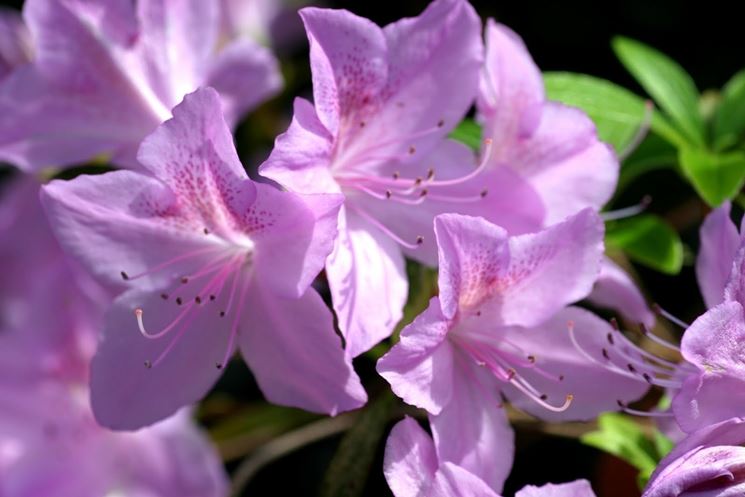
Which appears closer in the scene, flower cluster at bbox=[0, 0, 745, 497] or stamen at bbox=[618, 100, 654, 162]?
flower cluster at bbox=[0, 0, 745, 497]

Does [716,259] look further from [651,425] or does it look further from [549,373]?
[651,425]

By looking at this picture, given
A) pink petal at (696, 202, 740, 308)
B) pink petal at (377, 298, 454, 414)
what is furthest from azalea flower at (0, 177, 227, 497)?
pink petal at (696, 202, 740, 308)

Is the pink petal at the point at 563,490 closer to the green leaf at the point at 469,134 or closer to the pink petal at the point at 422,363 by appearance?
the pink petal at the point at 422,363

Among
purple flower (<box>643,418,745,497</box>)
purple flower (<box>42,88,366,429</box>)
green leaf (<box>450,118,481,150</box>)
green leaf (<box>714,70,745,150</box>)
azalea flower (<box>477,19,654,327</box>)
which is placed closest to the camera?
purple flower (<box>643,418,745,497</box>)

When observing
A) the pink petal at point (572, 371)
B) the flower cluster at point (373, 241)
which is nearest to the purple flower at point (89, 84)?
the flower cluster at point (373, 241)

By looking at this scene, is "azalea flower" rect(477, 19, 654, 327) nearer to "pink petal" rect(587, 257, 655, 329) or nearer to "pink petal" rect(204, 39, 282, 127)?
"pink petal" rect(587, 257, 655, 329)

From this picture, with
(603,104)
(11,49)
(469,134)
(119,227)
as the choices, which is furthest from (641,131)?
(11,49)
